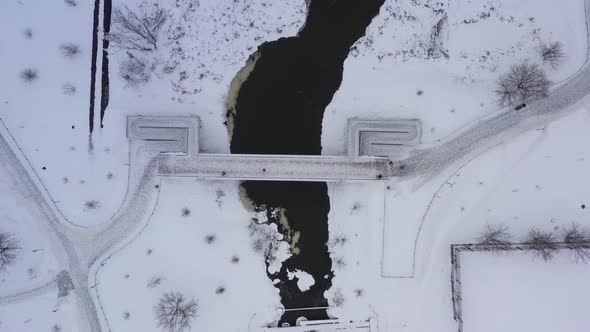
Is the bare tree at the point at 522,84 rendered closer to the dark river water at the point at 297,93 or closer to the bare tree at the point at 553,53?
the bare tree at the point at 553,53

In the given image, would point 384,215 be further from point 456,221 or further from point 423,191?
point 456,221

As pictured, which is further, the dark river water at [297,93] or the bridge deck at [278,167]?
the dark river water at [297,93]

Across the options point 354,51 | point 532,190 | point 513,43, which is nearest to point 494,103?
point 513,43

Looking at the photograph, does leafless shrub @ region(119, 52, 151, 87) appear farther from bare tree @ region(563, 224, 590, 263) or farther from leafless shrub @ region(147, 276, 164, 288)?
bare tree @ region(563, 224, 590, 263)

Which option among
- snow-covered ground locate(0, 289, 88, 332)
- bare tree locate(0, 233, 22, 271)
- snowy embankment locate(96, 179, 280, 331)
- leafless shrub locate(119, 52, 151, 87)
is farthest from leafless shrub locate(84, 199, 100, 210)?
leafless shrub locate(119, 52, 151, 87)

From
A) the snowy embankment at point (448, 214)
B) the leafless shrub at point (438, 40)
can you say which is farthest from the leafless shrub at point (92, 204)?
the leafless shrub at point (438, 40)

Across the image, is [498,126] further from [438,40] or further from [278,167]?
[278,167]

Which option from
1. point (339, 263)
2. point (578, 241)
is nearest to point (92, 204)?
point (339, 263)

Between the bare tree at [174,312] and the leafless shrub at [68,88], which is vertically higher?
the leafless shrub at [68,88]
